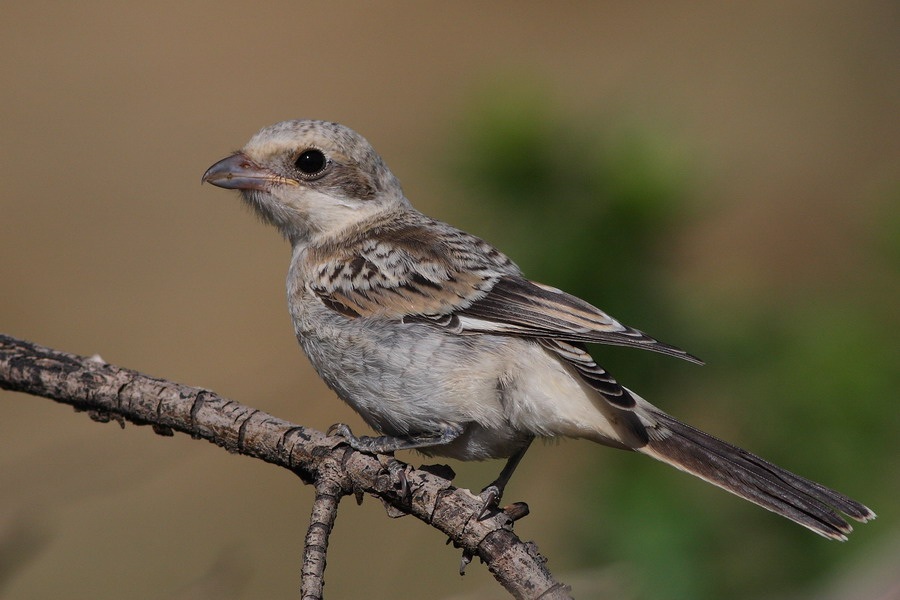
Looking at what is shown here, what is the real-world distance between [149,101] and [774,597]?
10184 millimetres

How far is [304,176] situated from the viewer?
4520mm

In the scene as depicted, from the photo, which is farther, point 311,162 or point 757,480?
point 311,162

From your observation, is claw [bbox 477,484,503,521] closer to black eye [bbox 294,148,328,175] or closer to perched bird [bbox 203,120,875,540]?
perched bird [bbox 203,120,875,540]

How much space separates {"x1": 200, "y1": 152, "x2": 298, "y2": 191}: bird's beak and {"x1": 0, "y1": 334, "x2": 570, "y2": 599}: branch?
51.6 inches

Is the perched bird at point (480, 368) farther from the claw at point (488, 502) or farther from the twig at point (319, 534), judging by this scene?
the twig at point (319, 534)

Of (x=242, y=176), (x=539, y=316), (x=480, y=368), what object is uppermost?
(x=242, y=176)

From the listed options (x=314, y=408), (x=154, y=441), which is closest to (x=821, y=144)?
(x=314, y=408)

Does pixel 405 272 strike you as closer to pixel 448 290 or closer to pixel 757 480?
pixel 448 290

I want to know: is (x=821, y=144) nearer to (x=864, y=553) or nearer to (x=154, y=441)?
(x=864, y=553)

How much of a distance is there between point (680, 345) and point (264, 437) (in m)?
2.02

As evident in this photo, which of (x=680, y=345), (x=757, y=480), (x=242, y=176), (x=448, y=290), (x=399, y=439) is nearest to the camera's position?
(x=757, y=480)

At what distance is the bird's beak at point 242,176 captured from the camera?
446cm

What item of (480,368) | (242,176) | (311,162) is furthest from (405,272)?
(242,176)

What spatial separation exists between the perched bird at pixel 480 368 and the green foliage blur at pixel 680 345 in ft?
1.21
